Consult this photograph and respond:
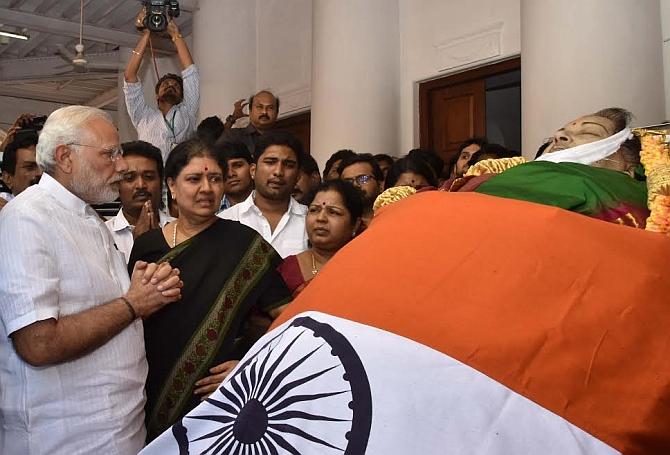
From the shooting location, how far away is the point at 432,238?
1.33m

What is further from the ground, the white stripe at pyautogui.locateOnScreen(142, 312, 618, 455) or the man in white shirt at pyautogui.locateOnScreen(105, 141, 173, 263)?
the man in white shirt at pyautogui.locateOnScreen(105, 141, 173, 263)

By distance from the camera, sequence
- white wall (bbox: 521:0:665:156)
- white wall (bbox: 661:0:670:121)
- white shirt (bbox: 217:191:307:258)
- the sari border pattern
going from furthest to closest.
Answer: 1. white wall (bbox: 661:0:670:121)
2. white wall (bbox: 521:0:665:156)
3. white shirt (bbox: 217:191:307:258)
4. the sari border pattern

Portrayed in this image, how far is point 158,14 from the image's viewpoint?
4.53 m

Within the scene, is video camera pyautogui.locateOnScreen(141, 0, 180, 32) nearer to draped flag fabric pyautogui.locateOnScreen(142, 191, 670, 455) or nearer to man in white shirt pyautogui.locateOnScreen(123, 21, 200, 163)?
man in white shirt pyautogui.locateOnScreen(123, 21, 200, 163)

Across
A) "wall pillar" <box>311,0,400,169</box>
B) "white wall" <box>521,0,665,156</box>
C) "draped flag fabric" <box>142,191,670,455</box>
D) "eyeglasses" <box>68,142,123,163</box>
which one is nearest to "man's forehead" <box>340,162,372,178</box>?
"white wall" <box>521,0,665,156</box>

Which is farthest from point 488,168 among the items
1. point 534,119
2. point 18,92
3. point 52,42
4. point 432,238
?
point 18,92

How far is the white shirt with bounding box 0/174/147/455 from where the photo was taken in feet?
5.20

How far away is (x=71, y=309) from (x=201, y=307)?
420mm

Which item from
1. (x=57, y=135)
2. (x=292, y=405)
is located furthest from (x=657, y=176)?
(x=57, y=135)

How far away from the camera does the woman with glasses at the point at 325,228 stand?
2492mm

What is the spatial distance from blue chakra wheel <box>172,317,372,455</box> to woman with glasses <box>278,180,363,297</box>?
4.18 feet

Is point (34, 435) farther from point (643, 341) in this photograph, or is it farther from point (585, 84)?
point (585, 84)

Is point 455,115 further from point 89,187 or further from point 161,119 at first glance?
point 89,187

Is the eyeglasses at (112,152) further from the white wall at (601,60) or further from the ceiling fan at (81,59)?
the ceiling fan at (81,59)
